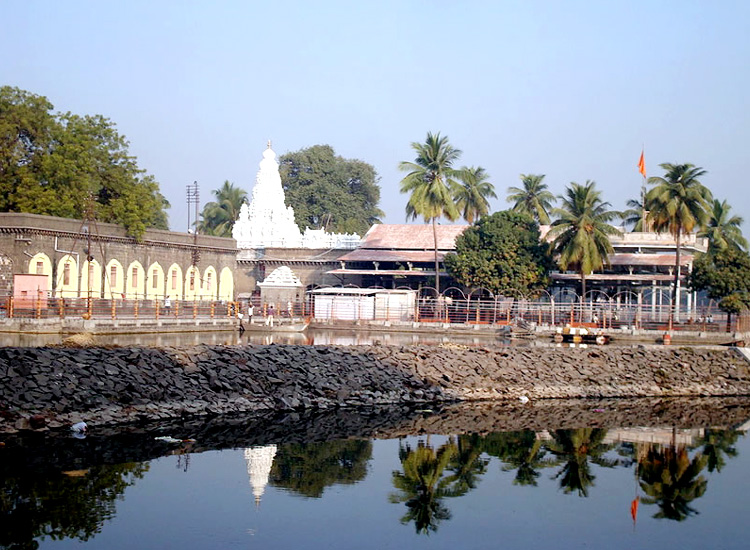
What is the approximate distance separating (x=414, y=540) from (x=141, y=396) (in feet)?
24.6

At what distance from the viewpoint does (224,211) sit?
67.7 meters

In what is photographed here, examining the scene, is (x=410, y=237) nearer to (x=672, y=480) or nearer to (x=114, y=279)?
(x=114, y=279)

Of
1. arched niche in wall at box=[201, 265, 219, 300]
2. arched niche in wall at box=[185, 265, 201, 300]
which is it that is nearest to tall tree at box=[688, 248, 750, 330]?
arched niche in wall at box=[201, 265, 219, 300]

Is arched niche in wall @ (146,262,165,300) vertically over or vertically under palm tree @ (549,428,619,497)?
over

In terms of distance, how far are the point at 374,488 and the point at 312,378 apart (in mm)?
6707

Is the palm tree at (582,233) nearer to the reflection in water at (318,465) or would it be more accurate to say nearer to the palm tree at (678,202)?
the palm tree at (678,202)

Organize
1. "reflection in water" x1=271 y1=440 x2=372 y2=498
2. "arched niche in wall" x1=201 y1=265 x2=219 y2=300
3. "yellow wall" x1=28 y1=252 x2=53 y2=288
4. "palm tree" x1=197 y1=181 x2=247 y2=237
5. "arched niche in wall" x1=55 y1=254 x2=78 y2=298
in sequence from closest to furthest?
"reflection in water" x1=271 y1=440 x2=372 y2=498 < "yellow wall" x1=28 y1=252 x2=53 y2=288 < "arched niche in wall" x1=55 y1=254 x2=78 y2=298 < "arched niche in wall" x1=201 y1=265 x2=219 y2=300 < "palm tree" x1=197 y1=181 x2=247 y2=237

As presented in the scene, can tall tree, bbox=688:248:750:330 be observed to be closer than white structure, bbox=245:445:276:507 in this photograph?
No

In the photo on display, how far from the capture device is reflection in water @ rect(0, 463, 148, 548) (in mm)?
10477

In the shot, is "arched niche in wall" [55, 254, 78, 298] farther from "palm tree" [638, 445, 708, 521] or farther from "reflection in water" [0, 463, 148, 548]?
"palm tree" [638, 445, 708, 521]

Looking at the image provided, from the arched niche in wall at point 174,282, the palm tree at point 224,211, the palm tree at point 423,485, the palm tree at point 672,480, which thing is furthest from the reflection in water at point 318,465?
the palm tree at point 224,211

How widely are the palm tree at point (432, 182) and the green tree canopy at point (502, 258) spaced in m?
1.76

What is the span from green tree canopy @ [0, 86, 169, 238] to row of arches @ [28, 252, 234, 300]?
2142mm

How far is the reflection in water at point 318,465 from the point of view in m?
13.2
